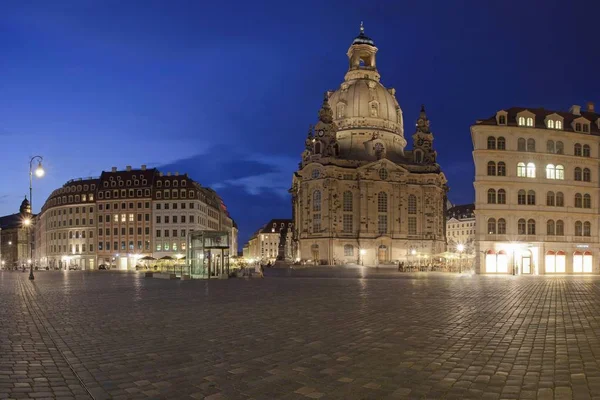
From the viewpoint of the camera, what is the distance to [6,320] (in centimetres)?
1697

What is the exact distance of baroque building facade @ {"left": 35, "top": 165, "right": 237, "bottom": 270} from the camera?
122688 millimetres

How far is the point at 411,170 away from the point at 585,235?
51.5 m

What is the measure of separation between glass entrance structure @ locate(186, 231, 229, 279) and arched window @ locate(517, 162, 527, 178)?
103 ft

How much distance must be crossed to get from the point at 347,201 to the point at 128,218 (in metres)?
48.5

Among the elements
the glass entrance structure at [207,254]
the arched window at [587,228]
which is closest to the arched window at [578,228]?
the arched window at [587,228]

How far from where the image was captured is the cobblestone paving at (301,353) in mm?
8305

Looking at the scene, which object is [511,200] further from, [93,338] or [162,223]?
[162,223]

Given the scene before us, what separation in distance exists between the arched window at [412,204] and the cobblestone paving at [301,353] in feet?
300

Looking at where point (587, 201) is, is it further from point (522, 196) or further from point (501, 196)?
point (501, 196)

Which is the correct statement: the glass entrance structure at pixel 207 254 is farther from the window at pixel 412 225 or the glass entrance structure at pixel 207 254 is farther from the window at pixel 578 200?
the window at pixel 412 225

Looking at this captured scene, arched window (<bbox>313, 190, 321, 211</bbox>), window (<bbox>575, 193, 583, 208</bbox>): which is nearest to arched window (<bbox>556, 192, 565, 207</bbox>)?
window (<bbox>575, 193, 583, 208</bbox>)

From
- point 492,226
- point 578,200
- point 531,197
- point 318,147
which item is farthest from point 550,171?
A: point 318,147

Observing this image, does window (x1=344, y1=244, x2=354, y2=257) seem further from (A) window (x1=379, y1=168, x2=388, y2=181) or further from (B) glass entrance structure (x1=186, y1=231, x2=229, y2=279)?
(B) glass entrance structure (x1=186, y1=231, x2=229, y2=279)

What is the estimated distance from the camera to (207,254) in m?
49.4
